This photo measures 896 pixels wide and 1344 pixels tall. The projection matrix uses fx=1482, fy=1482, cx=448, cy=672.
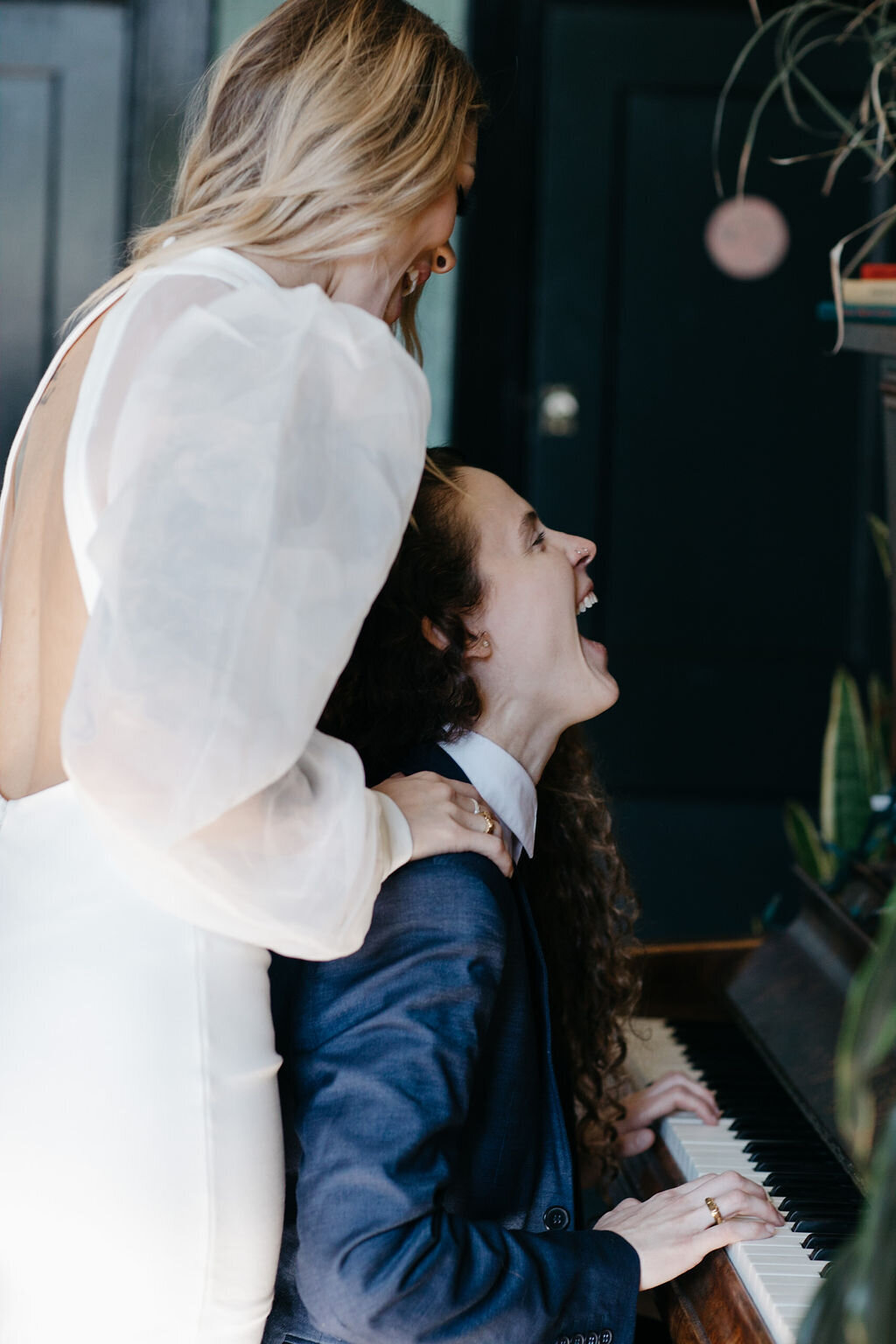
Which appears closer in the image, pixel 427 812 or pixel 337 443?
pixel 337 443

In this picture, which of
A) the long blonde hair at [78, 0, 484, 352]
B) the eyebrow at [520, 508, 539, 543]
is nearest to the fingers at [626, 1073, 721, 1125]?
the eyebrow at [520, 508, 539, 543]

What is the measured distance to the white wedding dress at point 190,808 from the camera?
1.04 metres

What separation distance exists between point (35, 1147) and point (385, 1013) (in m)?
0.30

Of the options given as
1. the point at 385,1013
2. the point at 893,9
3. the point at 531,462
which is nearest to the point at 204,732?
the point at 385,1013

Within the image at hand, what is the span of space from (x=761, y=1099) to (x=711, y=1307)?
1.47ft

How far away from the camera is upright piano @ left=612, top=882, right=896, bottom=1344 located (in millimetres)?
1318

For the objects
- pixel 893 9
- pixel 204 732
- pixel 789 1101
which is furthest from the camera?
pixel 893 9

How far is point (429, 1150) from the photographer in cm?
121

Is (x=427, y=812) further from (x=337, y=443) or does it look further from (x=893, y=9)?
(x=893, y=9)

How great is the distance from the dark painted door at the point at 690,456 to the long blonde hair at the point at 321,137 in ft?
9.37

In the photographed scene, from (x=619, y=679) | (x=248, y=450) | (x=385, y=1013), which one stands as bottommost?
(x=619, y=679)

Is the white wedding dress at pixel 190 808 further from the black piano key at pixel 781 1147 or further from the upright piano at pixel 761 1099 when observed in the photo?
the black piano key at pixel 781 1147

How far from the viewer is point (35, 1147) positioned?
119cm

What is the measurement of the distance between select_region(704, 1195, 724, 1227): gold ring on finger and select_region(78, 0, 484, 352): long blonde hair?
920mm
